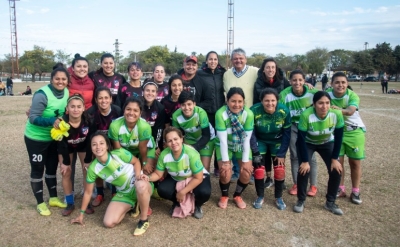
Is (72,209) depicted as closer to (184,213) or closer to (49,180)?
(49,180)

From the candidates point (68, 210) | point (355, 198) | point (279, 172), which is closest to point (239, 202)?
point (279, 172)

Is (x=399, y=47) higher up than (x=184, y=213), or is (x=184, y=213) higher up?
(x=399, y=47)

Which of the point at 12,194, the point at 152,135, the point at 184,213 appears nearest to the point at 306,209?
the point at 184,213

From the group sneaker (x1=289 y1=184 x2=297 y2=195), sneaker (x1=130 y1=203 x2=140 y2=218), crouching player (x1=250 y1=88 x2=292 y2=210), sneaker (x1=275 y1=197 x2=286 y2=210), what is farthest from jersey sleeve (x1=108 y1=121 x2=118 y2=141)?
sneaker (x1=289 y1=184 x2=297 y2=195)

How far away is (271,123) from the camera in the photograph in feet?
14.4

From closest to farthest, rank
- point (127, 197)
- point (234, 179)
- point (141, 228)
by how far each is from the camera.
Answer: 1. point (141, 228)
2. point (127, 197)
3. point (234, 179)

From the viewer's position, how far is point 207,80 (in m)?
5.17

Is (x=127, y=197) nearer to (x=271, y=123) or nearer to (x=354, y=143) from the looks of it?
(x=271, y=123)

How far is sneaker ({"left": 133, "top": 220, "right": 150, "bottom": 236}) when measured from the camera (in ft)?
11.9

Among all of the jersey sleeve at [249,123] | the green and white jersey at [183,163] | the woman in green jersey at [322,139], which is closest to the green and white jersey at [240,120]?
the jersey sleeve at [249,123]

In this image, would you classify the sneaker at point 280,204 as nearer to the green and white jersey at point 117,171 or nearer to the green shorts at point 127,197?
the green shorts at point 127,197

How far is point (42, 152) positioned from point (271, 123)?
316 cm

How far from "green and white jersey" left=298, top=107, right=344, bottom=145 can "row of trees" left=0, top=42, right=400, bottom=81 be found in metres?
40.2

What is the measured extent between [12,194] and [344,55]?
3636 inches
